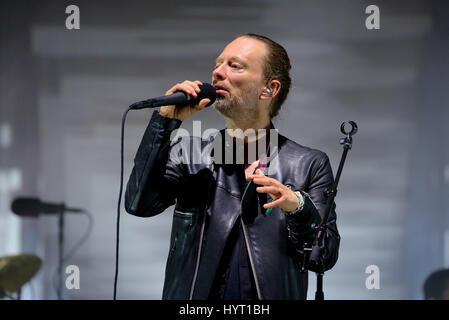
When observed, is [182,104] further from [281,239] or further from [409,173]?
[409,173]

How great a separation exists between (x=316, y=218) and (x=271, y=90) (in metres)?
0.47

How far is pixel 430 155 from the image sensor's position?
3041 millimetres

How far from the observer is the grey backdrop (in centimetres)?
301

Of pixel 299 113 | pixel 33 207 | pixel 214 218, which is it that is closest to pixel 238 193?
pixel 214 218

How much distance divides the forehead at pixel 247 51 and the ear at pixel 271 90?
0.27ft

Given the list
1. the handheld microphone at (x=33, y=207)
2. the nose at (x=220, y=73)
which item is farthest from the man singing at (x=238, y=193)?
the handheld microphone at (x=33, y=207)

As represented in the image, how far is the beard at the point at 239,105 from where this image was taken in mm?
1781

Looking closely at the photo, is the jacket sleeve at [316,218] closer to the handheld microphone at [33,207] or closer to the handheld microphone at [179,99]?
the handheld microphone at [179,99]

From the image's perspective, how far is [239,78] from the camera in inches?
70.7

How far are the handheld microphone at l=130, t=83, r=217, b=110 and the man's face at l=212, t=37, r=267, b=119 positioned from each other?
0.07 metres

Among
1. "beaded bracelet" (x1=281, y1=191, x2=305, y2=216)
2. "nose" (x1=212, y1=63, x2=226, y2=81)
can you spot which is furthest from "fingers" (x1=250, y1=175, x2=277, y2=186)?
"nose" (x1=212, y1=63, x2=226, y2=81)

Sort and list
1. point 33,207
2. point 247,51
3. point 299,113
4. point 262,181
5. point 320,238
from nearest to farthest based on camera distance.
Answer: point 262,181
point 320,238
point 247,51
point 299,113
point 33,207

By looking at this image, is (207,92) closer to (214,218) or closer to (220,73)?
(220,73)
